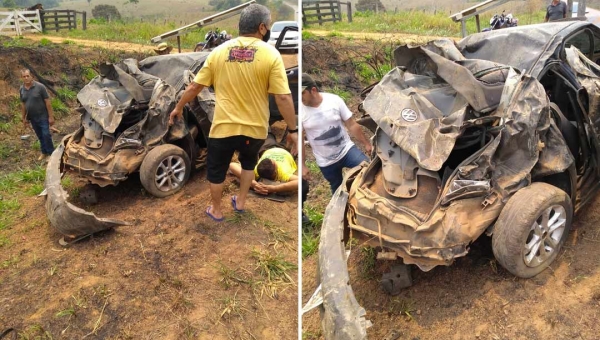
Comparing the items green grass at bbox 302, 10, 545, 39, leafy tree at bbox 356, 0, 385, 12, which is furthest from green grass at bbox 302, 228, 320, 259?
leafy tree at bbox 356, 0, 385, 12

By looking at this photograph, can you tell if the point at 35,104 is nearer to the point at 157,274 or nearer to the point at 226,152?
the point at 226,152

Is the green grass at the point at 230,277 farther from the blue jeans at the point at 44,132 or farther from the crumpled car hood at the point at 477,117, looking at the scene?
the blue jeans at the point at 44,132

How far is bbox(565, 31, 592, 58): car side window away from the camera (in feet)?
15.7

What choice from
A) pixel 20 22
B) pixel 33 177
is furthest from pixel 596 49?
pixel 20 22

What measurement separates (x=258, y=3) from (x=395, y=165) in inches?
73.1

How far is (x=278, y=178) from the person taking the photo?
19.6 ft

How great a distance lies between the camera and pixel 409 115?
13.1 feet

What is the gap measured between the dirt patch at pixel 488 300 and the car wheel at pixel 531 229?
168mm

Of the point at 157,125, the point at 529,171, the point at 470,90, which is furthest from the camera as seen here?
the point at 157,125

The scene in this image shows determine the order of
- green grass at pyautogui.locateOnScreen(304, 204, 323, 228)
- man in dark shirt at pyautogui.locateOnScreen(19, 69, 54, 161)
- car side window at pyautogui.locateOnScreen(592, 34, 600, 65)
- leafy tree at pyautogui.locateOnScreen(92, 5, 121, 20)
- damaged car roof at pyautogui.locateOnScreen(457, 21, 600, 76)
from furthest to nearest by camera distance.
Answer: leafy tree at pyautogui.locateOnScreen(92, 5, 121, 20), man in dark shirt at pyautogui.locateOnScreen(19, 69, 54, 161), green grass at pyautogui.locateOnScreen(304, 204, 323, 228), car side window at pyautogui.locateOnScreen(592, 34, 600, 65), damaged car roof at pyautogui.locateOnScreen(457, 21, 600, 76)

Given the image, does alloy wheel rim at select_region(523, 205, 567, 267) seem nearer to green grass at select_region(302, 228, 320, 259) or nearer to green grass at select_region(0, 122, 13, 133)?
green grass at select_region(302, 228, 320, 259)

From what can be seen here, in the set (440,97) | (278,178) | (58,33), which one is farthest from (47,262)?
(58,33)

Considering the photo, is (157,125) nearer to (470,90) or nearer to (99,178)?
(99,178)

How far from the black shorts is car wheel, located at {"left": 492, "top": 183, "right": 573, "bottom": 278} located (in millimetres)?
2344
